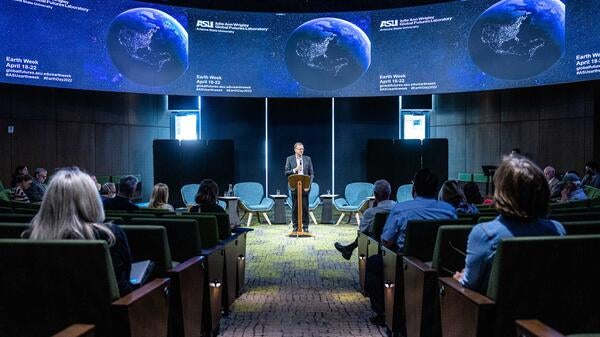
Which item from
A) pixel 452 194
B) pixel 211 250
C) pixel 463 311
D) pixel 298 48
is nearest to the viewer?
pixel 463 311

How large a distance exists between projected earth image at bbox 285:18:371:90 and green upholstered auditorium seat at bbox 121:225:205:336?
8.59 metres

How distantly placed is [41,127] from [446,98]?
892cm

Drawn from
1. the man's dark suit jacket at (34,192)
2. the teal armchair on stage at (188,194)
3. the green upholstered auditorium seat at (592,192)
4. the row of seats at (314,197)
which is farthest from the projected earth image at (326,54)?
the man's dark suit jacket at (34,192)

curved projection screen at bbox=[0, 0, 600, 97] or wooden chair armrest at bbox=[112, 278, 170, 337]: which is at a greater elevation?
curved projection screen at bbox=[0, 0, 600, 97]

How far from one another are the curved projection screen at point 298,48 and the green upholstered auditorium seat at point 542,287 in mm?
7513

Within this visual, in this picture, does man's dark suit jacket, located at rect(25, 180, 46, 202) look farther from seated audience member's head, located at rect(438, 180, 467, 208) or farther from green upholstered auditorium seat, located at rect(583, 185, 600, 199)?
green upholstered auditorium seat, located at rect(583, 185, 600, 199)

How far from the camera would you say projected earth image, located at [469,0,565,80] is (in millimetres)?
9422

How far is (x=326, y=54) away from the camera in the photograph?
38.4 feet

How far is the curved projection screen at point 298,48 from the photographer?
9.15 metres

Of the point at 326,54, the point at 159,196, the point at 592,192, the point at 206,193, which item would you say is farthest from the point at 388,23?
the point at 206,193

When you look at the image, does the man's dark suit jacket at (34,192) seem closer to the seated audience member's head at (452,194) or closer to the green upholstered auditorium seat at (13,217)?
the green upholstered auditorium seat at (13,217)

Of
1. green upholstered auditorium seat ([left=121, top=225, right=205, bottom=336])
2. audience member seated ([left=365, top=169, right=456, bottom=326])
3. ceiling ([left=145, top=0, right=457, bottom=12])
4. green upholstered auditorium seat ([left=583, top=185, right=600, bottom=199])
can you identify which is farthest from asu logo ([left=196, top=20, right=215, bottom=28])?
green upholstered auditorium seat ([left=121, top=225, right=205, bottom=336])

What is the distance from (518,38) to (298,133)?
5335 mm

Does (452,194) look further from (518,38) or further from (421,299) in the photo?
(518,38)
